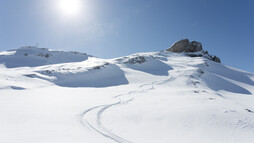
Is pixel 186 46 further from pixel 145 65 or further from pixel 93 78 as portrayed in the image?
pixel 93 78

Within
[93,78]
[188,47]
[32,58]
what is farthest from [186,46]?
[32,58]

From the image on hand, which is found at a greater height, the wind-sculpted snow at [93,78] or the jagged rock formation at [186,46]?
the jagged rock formation at [186,46]

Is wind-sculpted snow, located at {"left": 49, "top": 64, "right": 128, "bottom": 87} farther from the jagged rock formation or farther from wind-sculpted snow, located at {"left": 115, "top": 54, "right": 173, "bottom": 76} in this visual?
the jagged rock formation

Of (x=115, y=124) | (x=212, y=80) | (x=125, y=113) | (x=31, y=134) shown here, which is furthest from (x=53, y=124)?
(x=212, y=80)

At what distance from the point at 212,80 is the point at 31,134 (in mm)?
30482

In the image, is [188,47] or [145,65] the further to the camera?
[188,47]

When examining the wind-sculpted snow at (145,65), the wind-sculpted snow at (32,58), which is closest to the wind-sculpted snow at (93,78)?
the wind-sculpted snow at (145,65)

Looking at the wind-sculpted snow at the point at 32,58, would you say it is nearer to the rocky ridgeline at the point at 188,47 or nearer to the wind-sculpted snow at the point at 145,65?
the wind-sculpted snow at the point at 145,65

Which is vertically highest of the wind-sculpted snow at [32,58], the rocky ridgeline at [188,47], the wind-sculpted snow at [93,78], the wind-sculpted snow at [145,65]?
the rocky ridgeline at [188,47]

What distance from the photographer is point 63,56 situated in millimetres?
46125

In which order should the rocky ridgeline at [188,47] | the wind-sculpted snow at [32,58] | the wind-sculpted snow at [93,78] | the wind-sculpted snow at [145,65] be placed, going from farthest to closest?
the rocky ridgeline at [188,47] < the wind-sculpted snow at [32,58] < the wind-sculpted snow at [145,65] < the wind-sculpted snow at [93,78]

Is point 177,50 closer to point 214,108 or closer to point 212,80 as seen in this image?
point 212,80

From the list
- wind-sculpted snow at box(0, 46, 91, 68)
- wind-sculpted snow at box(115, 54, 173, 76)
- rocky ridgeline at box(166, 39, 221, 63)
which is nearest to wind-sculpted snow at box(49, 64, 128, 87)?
wind-sculpted snow at box(115, 54, 173, 76)

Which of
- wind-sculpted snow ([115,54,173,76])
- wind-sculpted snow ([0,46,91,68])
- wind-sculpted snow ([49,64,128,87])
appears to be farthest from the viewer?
wind-sculpted snow ([0,46,91,68])
